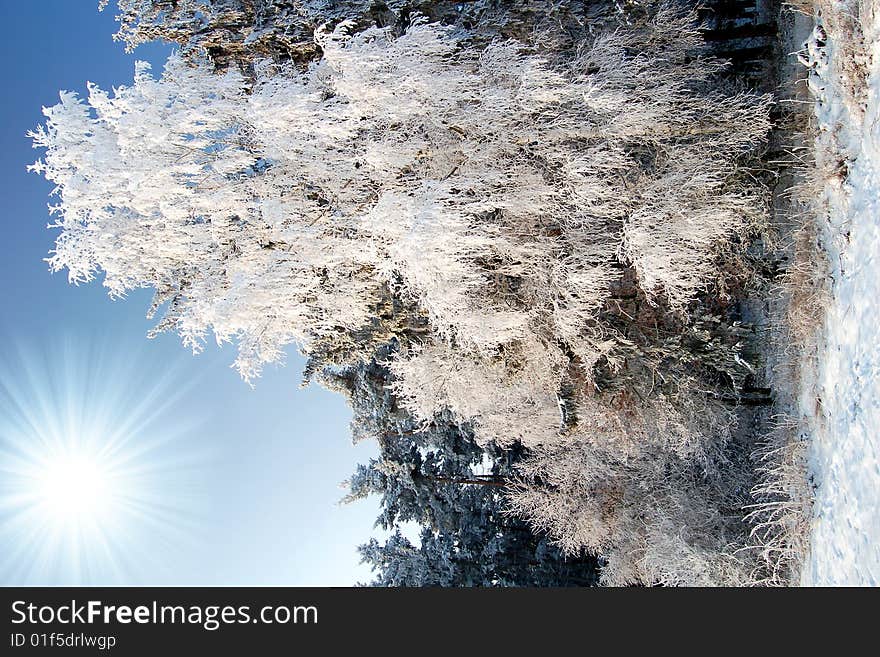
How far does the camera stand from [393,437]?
16.8 m

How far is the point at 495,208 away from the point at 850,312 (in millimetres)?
4670

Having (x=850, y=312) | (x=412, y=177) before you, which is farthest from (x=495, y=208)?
(x=850, y=312)

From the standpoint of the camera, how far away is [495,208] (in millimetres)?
9992

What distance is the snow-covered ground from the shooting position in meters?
Result: 7.52

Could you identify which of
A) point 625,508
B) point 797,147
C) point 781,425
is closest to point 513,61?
point 797,147

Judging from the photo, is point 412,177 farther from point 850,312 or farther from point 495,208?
point 850,312

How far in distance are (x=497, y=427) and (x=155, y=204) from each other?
292 inches

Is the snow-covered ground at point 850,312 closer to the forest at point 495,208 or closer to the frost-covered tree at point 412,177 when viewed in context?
the forest at point 495,208

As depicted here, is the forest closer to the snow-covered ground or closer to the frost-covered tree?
the frost-covered tree

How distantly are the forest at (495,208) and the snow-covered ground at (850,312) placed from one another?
682 millimetres

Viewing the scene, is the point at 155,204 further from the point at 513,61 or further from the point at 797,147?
the point at 797,147

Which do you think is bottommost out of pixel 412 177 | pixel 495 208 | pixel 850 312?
pixel 850 312

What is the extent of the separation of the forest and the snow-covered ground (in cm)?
68

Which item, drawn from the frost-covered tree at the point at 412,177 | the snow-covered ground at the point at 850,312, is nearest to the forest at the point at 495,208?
the frost-covered tree at the point at 412,177
